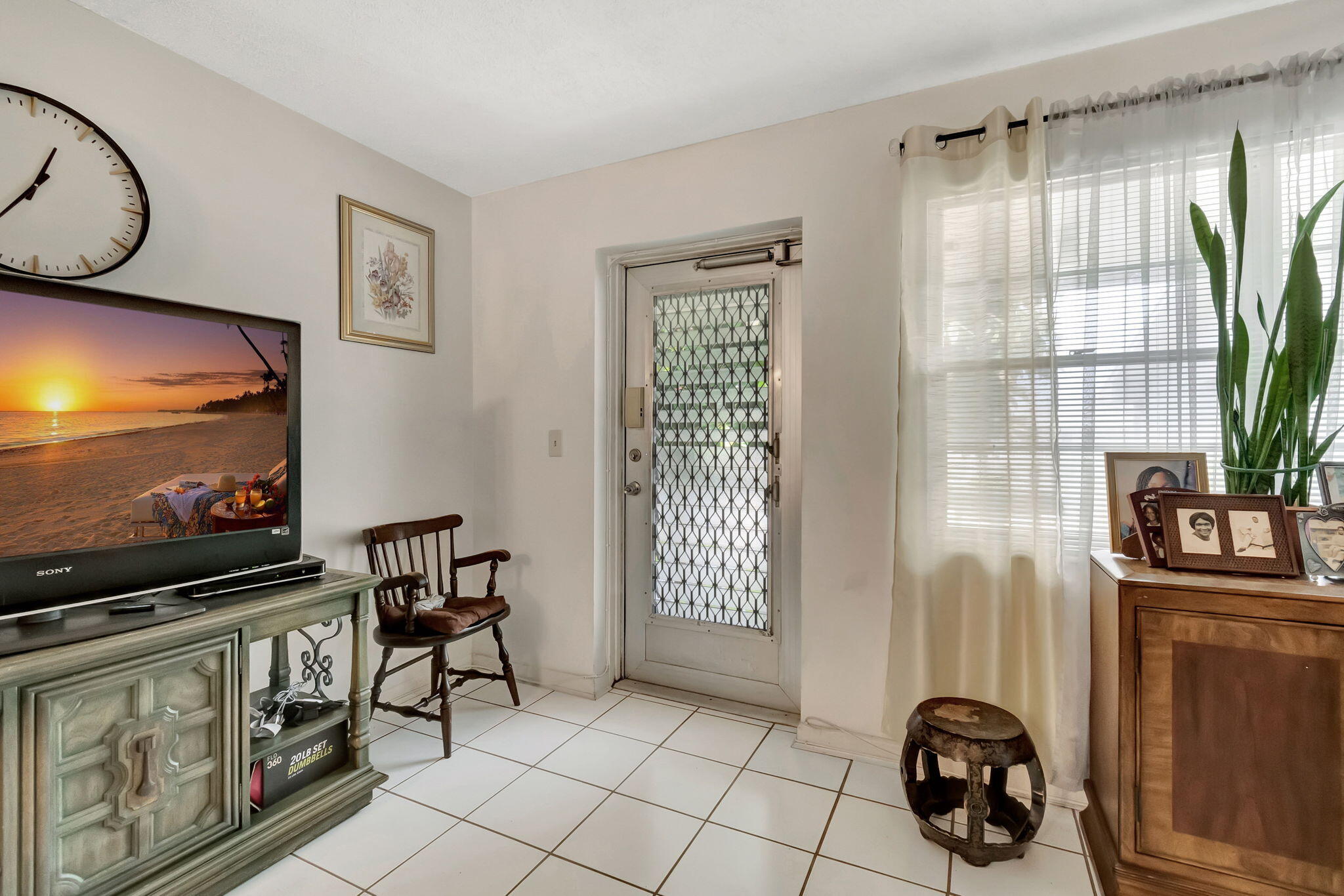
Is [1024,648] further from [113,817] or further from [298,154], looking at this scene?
[298,154]

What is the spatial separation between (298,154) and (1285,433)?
3.54m

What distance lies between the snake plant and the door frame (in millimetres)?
1361

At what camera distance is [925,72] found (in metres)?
2.21

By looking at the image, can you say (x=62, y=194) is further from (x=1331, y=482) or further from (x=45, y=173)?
(x=1331, y=482)

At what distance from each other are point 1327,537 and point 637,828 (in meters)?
2.12

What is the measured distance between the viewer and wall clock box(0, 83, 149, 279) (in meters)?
1.71

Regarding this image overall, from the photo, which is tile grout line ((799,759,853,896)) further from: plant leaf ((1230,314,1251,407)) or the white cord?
plant leaf ((1230,314,1251,407))

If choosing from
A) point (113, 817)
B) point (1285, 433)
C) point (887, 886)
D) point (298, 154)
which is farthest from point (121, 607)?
point (1285, 433)

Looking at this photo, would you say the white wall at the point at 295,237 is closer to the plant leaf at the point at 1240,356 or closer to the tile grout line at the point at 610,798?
the tile grout line at the point at 610,798

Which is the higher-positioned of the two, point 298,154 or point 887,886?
point 298,154

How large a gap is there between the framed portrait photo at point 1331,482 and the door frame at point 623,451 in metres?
1.55

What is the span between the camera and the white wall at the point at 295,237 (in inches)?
75.6

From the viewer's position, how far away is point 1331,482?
1588 mm

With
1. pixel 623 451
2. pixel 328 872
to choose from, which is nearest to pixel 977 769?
pixel 328 872
